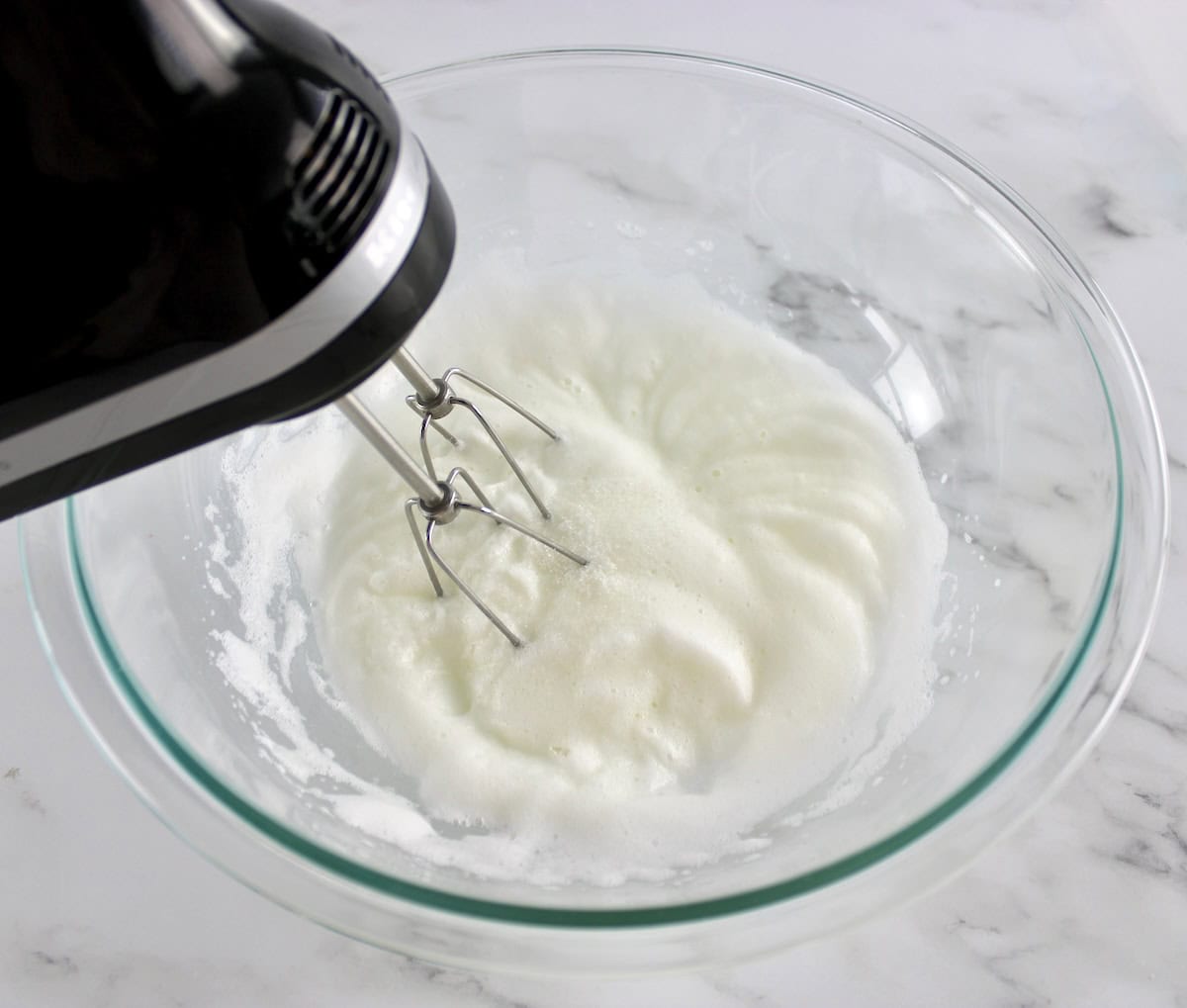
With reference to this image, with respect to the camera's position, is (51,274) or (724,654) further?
(724,654)

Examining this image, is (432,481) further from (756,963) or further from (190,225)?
(756,963)

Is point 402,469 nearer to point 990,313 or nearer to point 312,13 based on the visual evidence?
point 990,313

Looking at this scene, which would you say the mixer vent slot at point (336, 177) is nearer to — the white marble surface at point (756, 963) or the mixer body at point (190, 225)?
the mixer body at point (190, 225)

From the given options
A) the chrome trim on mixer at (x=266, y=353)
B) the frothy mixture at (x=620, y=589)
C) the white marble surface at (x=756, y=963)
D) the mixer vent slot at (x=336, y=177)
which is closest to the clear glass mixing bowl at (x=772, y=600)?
the frothy mixture at (x=620, y=589)

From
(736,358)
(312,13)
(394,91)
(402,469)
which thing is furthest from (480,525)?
(312,13)

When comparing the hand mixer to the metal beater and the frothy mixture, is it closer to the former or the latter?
the metal beater

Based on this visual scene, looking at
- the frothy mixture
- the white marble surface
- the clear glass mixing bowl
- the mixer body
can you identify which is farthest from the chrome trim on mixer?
the white marble surface
